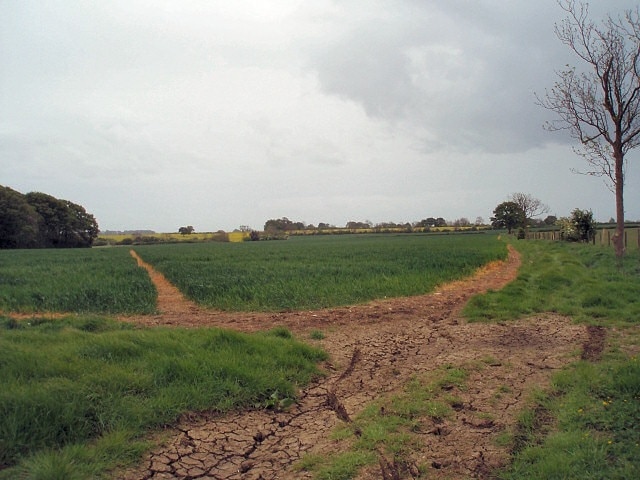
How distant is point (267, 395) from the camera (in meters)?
4.93

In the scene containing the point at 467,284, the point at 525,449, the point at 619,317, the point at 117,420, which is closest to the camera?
the point at 525,449

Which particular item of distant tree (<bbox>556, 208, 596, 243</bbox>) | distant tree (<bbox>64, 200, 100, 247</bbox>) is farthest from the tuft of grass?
distant tree (<bbox>64, 200, 100, 247</bbox>)

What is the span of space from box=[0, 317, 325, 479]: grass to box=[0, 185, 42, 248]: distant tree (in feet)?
223

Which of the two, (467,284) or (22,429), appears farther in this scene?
(467,284)

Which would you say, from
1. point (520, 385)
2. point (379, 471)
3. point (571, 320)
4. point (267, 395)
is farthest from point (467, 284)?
point (379, 471)

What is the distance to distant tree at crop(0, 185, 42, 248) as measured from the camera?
199 ft

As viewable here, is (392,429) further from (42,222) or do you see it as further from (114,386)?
(42,222)

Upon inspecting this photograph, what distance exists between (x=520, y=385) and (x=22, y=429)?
5209 millimetres

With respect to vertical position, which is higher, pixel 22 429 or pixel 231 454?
pixel 22 429

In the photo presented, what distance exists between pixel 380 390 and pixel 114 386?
303cm

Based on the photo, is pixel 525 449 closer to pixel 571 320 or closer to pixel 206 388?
pixel 206 388

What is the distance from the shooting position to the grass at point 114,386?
11.6 feet

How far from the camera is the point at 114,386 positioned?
4.46 meters

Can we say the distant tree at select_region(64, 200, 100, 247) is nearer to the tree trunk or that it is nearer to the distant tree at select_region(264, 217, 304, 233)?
the distant tree at select_region(264, 217, 304, 233)
